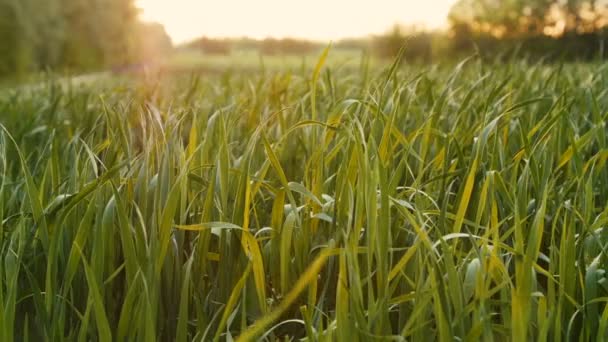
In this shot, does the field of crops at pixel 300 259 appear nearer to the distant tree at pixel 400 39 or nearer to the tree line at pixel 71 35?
the tree line at pixel 71 35

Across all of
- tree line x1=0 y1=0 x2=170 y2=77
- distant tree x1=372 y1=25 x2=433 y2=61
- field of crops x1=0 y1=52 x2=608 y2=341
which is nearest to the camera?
field of crops x1=0 y1=52 x2=608 y2=341

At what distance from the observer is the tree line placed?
17781 millimetres

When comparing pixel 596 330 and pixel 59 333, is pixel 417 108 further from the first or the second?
pixel 59 333

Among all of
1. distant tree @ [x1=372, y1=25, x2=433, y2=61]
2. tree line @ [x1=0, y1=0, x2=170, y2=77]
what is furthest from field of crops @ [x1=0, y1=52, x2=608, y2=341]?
distant tree @ [x1=372, y1=25, x2=433, y2=61]

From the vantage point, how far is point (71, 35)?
2292cm

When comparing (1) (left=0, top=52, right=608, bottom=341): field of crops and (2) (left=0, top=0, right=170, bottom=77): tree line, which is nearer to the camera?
(1) (left=0, top=52, right=608, bottom=341): field of crops

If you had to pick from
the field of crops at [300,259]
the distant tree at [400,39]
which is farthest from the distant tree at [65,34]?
the field of crops at [300,259]

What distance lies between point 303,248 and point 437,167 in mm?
490

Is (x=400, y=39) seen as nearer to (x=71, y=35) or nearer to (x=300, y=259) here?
(x=71, y=35)

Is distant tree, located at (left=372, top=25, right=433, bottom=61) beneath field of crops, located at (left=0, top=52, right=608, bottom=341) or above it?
beneath

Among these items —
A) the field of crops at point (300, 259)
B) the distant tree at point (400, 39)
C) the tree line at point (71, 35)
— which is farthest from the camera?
the distant tree at point (400, 39)

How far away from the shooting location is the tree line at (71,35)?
17781mm

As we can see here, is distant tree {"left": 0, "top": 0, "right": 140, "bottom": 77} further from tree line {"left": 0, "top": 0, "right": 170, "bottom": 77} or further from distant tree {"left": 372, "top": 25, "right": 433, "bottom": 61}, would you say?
distant tree {"left": 372, "top": 25, "right": 433, "bottom": 61}

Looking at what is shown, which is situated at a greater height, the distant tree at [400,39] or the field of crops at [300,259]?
the field of crops at [300,259]
